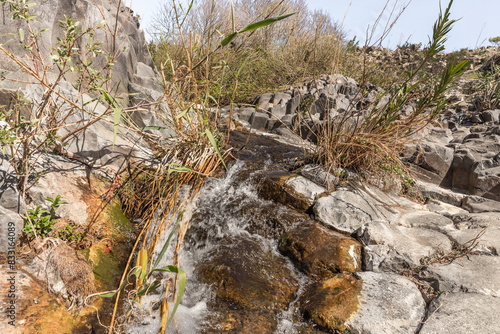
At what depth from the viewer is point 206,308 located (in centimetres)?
190

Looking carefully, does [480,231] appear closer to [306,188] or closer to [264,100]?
[306,188]

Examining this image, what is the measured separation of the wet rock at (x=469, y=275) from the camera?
1.89 meters

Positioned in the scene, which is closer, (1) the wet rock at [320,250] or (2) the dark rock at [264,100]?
(1) the wet rock at [320,250]

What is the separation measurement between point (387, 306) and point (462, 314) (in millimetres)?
395

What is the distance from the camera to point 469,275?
1.98m

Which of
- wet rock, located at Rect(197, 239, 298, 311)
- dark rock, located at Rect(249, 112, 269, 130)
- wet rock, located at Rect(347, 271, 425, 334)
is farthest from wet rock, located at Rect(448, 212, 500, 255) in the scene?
dark rock, located at Rect(249, 112, 269, 130)

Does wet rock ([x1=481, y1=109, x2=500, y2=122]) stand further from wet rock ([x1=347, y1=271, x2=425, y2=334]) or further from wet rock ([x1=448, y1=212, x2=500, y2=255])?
wet rock ([x1=347, y1=271, x2=425, y2=334])

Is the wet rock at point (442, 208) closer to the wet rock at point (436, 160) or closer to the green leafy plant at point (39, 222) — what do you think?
the wet rock at point (436, 160)

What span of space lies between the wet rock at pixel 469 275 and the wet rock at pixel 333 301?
52cm

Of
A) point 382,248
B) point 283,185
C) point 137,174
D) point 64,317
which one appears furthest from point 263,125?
A: point 64,317

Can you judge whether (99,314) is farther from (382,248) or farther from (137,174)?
(382,248)

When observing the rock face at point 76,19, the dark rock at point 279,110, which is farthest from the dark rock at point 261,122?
the rock face at point 76,19

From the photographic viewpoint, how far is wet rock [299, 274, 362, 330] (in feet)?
5.85

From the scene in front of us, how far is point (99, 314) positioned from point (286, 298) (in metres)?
1.17
